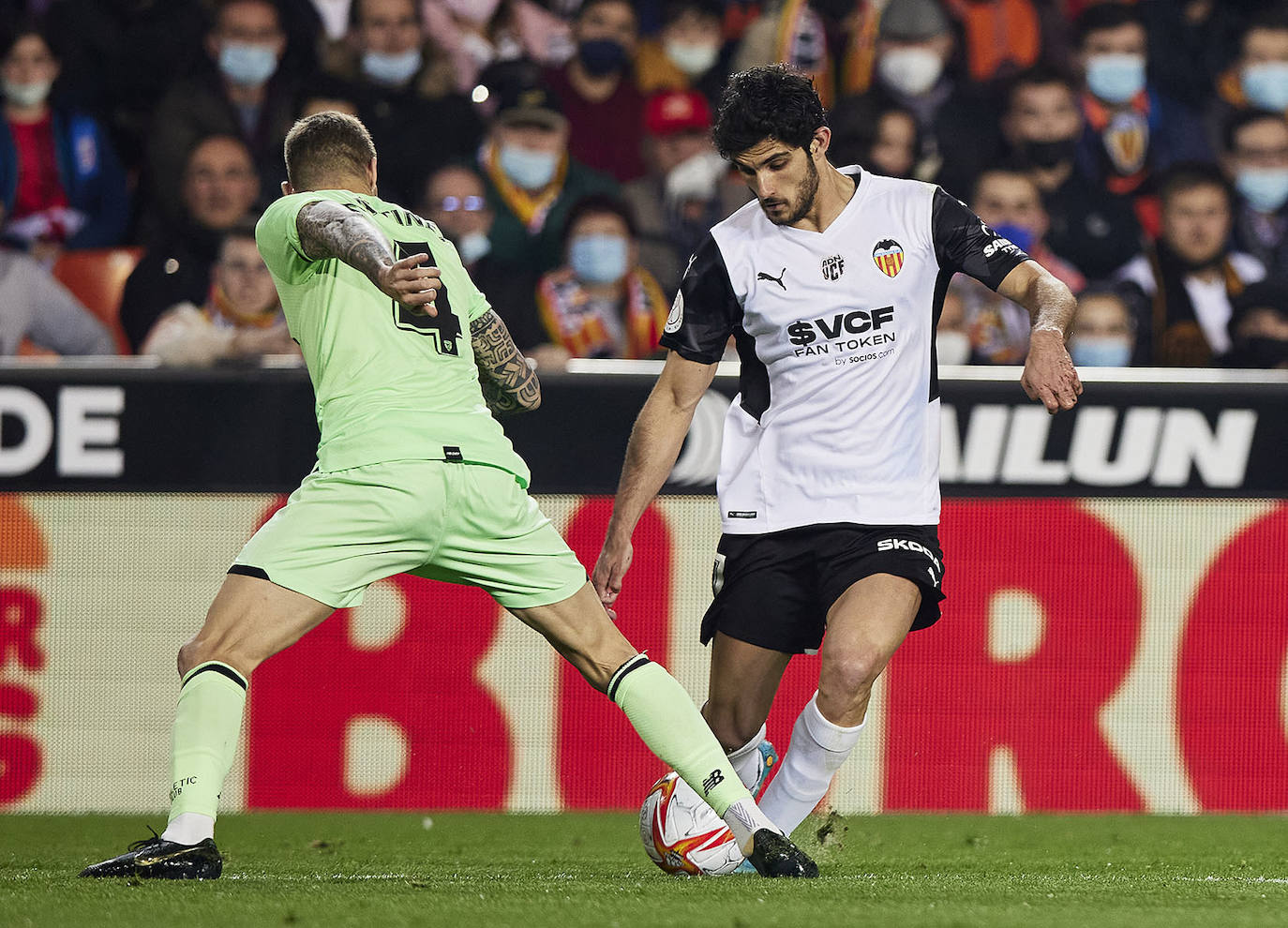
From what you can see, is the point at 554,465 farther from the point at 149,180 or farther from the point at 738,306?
the point at 149,180

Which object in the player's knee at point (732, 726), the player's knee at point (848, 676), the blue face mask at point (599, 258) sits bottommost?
the player's knee at point (732, 726)

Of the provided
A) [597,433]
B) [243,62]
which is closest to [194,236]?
[243,62]

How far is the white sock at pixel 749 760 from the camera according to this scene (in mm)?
4645

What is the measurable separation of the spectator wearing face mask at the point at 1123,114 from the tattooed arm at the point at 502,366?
→ 15.3 feet

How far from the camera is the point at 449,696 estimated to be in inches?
261

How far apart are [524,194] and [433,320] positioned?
382 centimetres

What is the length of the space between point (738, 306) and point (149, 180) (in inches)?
168

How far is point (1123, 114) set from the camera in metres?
8.49

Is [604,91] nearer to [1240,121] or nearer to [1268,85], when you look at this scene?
[1240,121]

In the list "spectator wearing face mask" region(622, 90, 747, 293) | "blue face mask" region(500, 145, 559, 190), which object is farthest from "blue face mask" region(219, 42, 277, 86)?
"spectator wearing face mask" region(622, 90, 747, 293)

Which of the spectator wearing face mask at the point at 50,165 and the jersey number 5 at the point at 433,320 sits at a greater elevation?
the spectator wearing face mask at the point at 50,165

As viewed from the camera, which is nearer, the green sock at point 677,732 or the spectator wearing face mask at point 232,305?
the green sock at point 677,732

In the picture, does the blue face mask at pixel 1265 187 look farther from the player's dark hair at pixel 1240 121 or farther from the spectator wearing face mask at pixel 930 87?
the spectator wearing face mask at pixel 930 87

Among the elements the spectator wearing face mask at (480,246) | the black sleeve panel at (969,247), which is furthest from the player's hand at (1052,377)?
Result: the spectator wearing face mask at (480,246)
